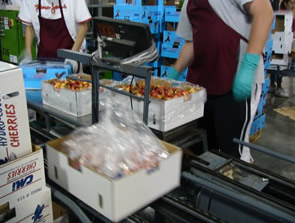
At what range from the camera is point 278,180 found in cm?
141

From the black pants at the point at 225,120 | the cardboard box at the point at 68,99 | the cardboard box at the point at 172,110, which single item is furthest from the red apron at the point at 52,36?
the black pants at the point at 225,120

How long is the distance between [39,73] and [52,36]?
55 cm

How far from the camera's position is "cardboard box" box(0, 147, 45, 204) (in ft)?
2.89

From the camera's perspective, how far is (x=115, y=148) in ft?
3.04

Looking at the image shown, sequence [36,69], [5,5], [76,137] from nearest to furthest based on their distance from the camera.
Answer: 1. [76,137]
2. [36,69]
3. [5,5]

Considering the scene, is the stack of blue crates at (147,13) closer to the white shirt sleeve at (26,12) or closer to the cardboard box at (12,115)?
the white shirt sleeve at (26,12)

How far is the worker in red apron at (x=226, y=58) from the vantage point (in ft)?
5.11

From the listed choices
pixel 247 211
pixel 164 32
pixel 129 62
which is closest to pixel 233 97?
pixel 247 211

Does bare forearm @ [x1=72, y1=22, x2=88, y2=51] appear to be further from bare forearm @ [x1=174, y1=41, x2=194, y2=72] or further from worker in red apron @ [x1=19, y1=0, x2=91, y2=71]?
bare forearm @ [x1=174, y1=41, x2=194, y2=72]

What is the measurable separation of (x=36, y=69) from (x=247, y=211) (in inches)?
67.5

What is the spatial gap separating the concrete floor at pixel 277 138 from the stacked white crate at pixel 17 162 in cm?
253

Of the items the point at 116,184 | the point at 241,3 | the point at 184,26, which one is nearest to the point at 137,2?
the point at 184,26

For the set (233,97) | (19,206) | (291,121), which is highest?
(233,97)

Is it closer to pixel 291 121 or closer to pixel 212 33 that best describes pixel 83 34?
pixel 212 33
